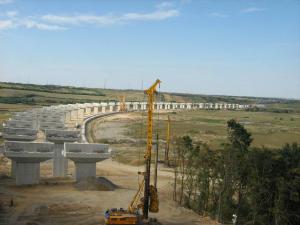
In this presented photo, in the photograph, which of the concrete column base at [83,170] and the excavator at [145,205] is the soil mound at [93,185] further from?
the excavator at [145,205]

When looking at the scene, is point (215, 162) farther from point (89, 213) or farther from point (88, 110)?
point (88, 110)

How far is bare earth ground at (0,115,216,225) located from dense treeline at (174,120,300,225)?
2.90 meters

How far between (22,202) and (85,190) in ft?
23.0

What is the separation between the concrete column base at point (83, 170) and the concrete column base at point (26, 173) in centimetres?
392

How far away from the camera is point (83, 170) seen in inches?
1645

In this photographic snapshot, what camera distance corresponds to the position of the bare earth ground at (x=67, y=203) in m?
30.8

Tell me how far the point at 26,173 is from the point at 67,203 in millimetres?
7610

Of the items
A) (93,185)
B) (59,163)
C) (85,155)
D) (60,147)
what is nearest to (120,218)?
(93,185)

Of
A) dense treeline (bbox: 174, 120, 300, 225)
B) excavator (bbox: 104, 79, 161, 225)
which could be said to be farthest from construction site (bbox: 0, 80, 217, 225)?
dense treeline (bbox: 174, 120, 300, 225)

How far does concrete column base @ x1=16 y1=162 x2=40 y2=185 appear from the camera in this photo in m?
40.1

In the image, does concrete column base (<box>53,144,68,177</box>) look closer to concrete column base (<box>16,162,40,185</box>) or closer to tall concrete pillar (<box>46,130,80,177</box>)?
tall concrete pillar (<box>46,130,80,177</box>)

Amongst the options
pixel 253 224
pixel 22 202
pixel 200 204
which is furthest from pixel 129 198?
pixel 253 224

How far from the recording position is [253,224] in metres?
30.2

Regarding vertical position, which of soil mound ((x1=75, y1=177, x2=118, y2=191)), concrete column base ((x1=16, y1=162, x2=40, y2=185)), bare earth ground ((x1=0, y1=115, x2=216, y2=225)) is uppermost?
concrete column base ((x1=16, y1=162, x2=40, y2=185))
